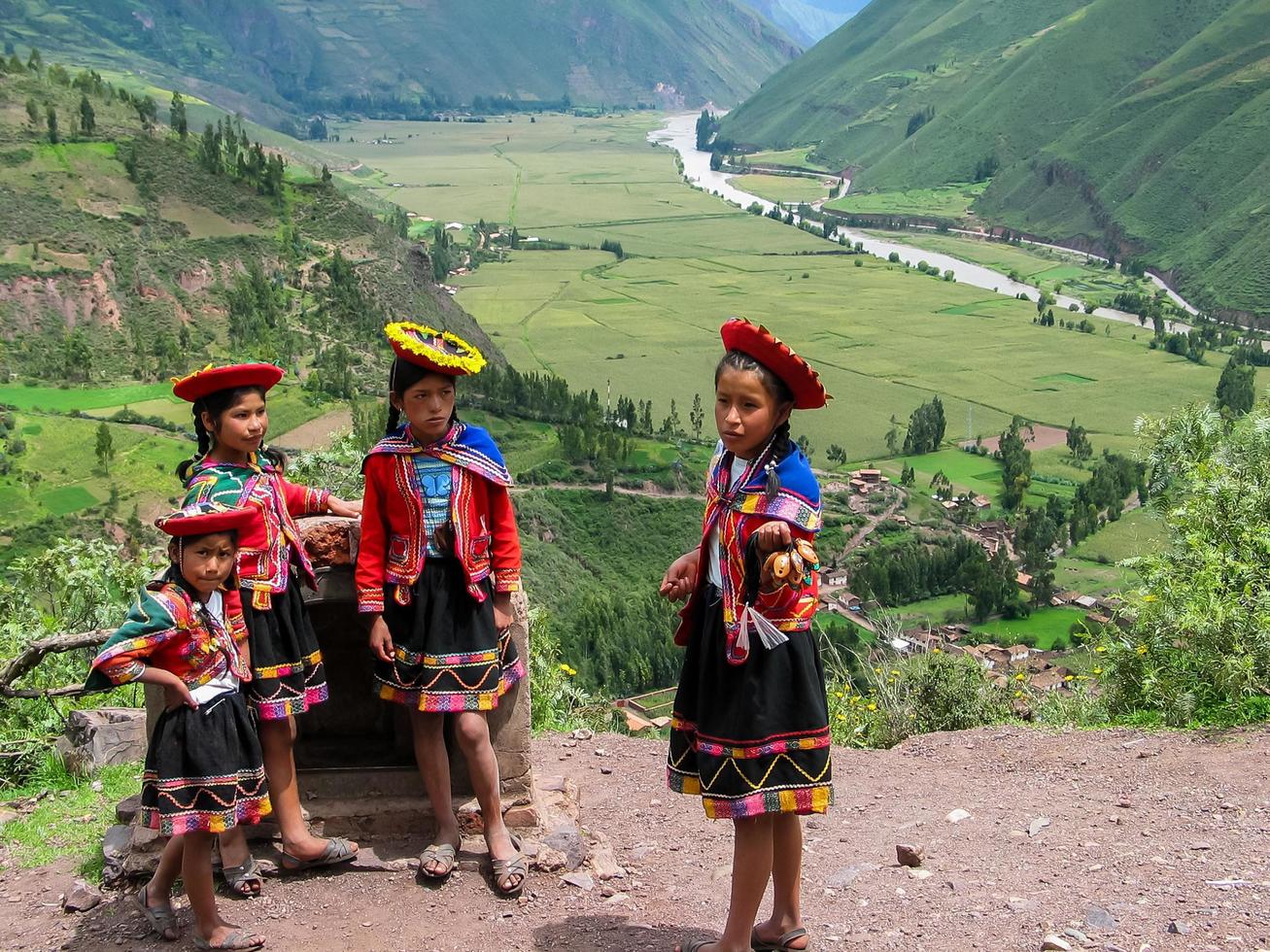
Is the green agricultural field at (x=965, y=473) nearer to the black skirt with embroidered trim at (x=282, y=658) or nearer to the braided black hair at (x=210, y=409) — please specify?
the black skirt with embroidered trim at (x=282, y=658)

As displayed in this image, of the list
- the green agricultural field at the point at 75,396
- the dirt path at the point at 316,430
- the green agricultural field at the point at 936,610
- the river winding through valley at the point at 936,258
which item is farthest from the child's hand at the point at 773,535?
the river winding through valley at the point at 936,258

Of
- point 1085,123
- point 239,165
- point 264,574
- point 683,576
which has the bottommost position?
point 264,574

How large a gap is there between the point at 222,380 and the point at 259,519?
0.61 m

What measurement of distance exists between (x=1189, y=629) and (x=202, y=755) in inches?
240

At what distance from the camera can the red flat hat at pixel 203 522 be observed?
4641 mm

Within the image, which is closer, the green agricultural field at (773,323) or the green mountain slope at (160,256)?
the green mountain slope at (160,256)

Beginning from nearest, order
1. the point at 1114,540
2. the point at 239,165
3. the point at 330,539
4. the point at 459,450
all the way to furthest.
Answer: the point at 459,450, the point at 330,539, the point at 1114,540, the point at 239,165

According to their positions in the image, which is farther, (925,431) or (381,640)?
(925,431)

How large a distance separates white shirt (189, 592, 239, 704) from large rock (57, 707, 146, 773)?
3001 millimetres

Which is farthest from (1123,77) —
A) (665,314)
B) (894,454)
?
(894,454)

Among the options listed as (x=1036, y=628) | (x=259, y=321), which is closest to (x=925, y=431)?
(x=1036, y=628)

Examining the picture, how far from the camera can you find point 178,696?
15.3 ft

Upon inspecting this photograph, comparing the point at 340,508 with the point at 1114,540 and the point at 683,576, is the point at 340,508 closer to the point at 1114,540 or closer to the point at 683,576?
the point at 683,576

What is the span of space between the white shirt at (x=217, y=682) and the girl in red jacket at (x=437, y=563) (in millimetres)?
594
